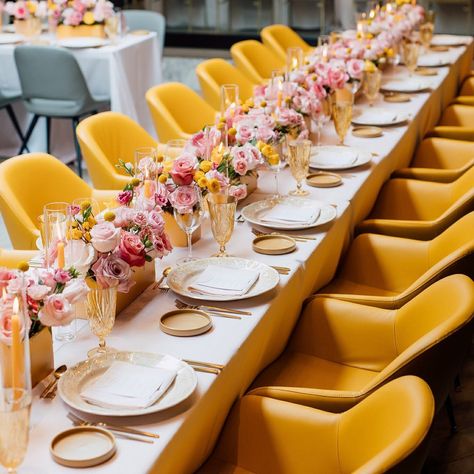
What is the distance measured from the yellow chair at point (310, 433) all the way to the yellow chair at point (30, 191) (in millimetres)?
1239

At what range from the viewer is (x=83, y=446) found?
1689 mm

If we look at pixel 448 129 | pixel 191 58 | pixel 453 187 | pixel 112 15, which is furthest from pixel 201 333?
pixel 191 58

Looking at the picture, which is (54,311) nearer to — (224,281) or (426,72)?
(224,281)

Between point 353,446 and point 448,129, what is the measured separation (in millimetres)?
3125

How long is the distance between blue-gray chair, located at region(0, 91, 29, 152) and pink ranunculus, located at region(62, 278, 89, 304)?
15.7 ft

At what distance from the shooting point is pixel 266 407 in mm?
2098

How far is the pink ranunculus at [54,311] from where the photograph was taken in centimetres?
182

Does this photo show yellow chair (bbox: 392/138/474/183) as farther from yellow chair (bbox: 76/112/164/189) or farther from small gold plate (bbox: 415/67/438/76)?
yellow chair (bbox: 76/112/164/189)

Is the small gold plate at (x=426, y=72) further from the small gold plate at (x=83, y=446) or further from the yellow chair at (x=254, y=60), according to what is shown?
the small gold plate at (x=83, y=446)

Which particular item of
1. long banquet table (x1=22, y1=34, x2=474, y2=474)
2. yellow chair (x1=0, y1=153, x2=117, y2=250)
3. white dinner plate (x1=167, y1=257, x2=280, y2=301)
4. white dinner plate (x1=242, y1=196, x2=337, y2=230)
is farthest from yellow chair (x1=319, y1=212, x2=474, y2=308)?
yellow chair (x1=0, y1=153, x2=117, y2=250)

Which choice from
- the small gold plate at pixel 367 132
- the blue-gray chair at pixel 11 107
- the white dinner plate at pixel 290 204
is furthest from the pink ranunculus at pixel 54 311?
the blue-gray chair at pixel 11 107

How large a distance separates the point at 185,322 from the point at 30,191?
130cm

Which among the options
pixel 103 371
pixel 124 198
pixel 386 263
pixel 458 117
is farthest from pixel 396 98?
pixel 103 371

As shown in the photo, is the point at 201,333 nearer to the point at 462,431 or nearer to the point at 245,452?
the point at 245,452
